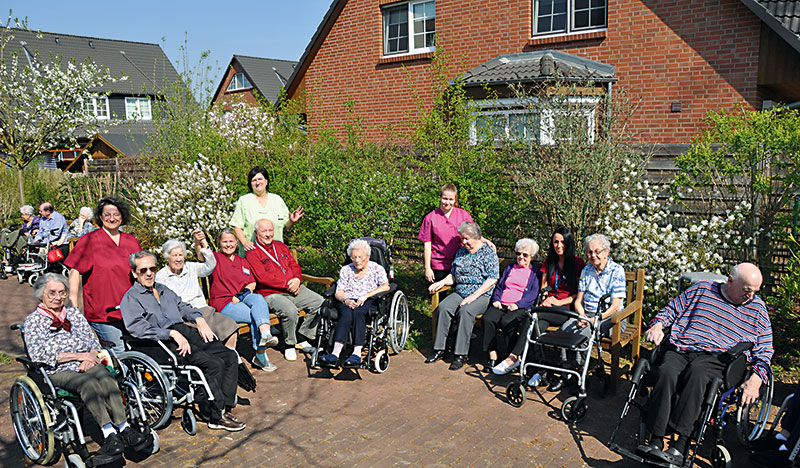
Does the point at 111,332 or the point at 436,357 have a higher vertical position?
the point at 111,332

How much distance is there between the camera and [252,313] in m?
6.38

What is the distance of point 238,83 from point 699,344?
4517 cm

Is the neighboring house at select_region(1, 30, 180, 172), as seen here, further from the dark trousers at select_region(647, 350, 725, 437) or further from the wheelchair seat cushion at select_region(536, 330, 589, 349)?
the dark trousers at select_region(647, 350, 725, 437)

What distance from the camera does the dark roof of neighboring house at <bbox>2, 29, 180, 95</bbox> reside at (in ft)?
140

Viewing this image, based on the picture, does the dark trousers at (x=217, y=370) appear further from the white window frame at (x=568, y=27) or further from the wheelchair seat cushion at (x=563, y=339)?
the white window frame at (x=568, y=27)

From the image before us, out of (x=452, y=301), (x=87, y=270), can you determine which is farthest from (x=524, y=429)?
(x=87, y=270)

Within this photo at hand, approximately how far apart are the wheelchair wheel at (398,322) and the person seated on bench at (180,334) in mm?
1791

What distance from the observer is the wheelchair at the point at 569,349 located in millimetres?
5086

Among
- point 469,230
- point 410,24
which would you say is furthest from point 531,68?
point 469,230

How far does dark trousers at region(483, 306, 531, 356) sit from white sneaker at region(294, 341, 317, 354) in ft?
6.15

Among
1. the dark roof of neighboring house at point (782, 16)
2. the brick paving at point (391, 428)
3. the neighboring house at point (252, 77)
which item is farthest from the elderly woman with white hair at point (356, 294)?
the neighboring house at point (252, 77)

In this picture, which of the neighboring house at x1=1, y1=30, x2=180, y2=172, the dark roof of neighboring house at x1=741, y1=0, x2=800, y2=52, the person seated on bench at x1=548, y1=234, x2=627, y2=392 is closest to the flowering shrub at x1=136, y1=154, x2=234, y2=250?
the person seated on bench at x1=548, y1=234, x2=627, y2=392

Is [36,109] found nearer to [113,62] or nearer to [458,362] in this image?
[458,362]

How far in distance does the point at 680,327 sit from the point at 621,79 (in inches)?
321
